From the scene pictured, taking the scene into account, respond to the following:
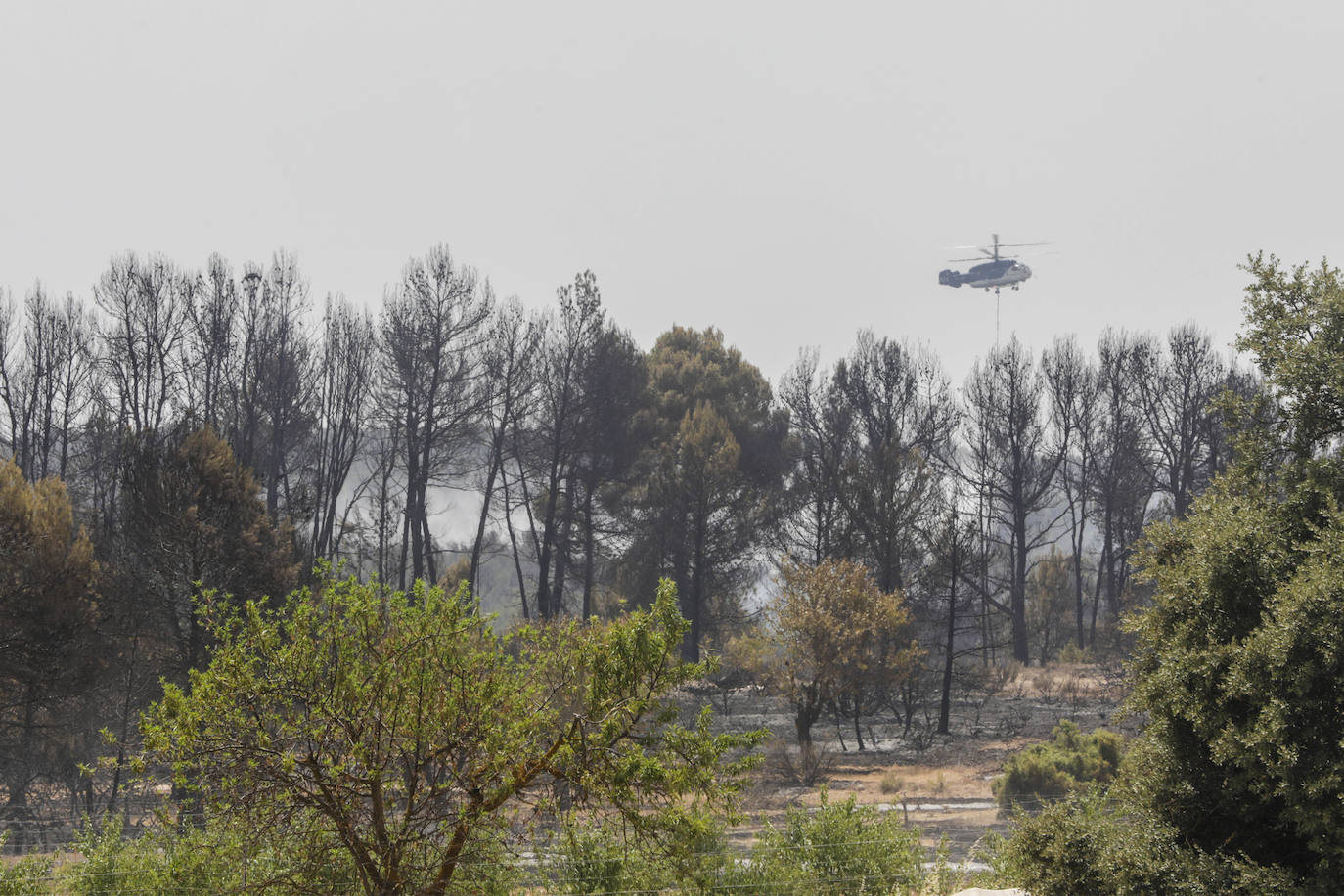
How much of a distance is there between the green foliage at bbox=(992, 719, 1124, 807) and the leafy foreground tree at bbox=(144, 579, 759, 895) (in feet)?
55.3

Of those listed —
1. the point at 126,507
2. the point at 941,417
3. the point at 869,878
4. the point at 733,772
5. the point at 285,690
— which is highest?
the point at 941,417

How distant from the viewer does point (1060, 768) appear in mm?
24938

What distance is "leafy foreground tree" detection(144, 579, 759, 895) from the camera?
7703mm

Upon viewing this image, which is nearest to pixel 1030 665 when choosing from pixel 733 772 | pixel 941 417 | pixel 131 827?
pixel 941 417

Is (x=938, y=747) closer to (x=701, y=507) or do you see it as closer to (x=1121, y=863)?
(x=701, y=507)

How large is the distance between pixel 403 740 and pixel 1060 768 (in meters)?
21.1

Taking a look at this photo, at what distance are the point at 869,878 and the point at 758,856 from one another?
4.28ft

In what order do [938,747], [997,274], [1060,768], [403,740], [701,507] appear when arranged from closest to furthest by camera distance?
[403,740]
[1060,768]
[938,747]
[701,507]
[997,274]

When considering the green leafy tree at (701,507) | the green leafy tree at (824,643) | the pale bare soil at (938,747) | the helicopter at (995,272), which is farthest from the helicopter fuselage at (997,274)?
the green leafy tree at (824,643)

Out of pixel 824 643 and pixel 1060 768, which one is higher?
pixel 824 643

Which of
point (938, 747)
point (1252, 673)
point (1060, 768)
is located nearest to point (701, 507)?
point (938, 747)

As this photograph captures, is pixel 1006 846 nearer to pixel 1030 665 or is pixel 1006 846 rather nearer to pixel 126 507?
pixel 126 507

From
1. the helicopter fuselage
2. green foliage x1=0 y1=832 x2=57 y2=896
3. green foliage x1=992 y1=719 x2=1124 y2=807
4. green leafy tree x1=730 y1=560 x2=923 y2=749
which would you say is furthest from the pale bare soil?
the helicopter fuselage

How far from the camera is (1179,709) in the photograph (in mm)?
10766
